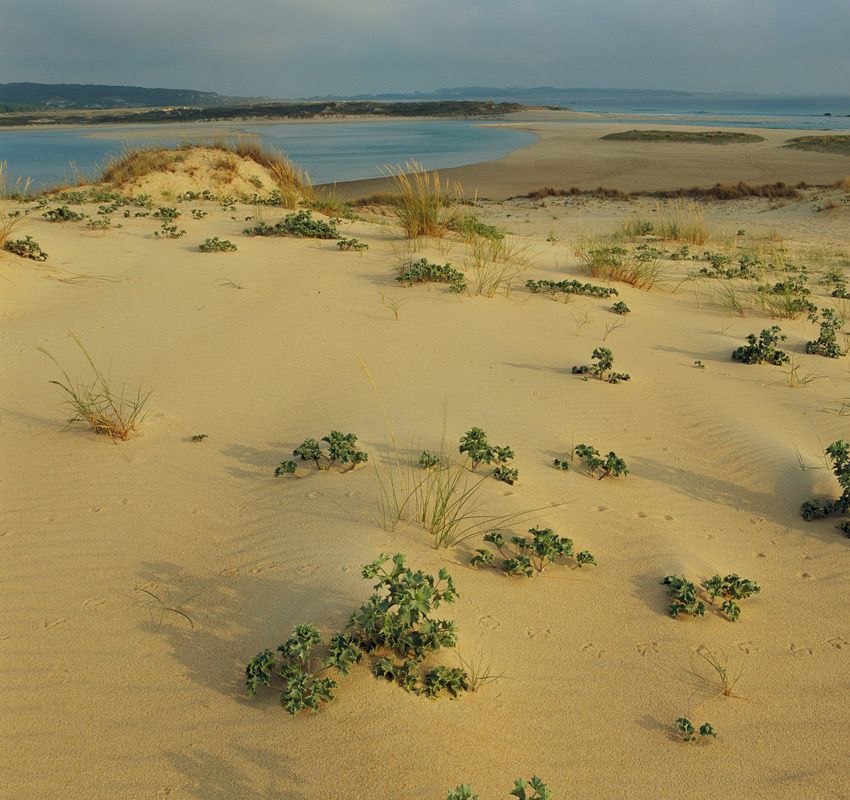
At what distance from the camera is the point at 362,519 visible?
3.37 m

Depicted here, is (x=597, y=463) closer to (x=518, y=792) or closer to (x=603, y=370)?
(x=603, y=370)

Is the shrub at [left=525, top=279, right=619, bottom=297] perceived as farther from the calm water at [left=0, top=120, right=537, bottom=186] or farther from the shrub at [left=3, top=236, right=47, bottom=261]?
the calm water at [left=0, top=120, right=537, bottom=186]

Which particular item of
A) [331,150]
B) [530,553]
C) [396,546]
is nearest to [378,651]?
[396,546]

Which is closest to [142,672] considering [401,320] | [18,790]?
[18,790]

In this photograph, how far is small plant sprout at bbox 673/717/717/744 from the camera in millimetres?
2312

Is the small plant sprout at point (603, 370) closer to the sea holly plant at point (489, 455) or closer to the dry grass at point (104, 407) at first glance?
the sea holly plant at point (489, 455)

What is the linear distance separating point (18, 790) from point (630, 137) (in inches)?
1780

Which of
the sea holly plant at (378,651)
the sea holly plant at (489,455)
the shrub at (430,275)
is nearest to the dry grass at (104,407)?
the sea holly plant at (489,455)

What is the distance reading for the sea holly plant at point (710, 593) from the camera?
2.90 m

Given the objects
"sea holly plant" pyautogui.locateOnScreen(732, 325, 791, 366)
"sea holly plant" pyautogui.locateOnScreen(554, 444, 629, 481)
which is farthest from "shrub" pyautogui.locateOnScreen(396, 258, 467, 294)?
"sea holly plant" pyautogui.locateOnScreen(554, 444, 629, 481)

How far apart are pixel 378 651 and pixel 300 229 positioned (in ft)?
25.4

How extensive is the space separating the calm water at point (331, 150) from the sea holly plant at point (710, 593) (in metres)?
18.0

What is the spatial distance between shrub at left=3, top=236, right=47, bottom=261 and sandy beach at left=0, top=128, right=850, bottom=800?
14.8 inches

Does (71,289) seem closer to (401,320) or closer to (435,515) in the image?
(401,320)
